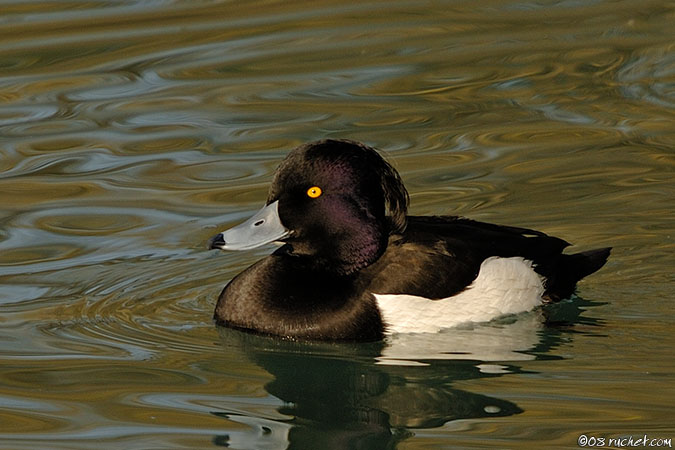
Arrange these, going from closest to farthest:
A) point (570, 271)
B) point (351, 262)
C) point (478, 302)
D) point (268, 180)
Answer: point (351, 262) → point (478, 302) → point (570, 271) → point (268, 180)

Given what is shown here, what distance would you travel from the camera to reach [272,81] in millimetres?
11375

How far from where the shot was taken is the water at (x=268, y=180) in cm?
583

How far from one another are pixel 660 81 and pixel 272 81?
3.15 metres

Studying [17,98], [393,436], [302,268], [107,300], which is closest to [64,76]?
[17,98]

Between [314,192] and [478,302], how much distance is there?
1041 mm

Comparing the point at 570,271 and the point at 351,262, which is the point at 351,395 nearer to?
the point at 351,262

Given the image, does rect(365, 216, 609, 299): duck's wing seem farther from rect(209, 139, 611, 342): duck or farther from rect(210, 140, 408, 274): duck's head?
rect(210, 140, 408, 274): duck's head

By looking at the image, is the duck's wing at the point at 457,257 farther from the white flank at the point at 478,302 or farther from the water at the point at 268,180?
the water at the point at 268,180

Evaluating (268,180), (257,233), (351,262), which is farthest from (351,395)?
(268,180)

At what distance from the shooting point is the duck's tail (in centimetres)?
729

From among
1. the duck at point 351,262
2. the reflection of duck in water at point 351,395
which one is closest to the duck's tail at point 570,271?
the duck at point 351,262

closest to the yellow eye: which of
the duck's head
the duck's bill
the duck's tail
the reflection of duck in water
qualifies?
the duck's head

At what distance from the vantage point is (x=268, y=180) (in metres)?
9.26

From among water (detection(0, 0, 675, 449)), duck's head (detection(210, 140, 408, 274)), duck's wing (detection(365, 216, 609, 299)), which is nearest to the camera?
water (detection(0, 0, 675, 449))
